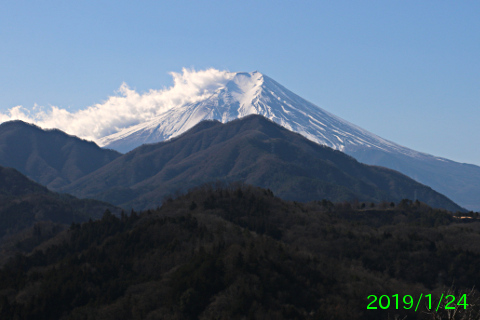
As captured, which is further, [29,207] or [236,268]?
[29,207]

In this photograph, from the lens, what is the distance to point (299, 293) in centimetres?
5331

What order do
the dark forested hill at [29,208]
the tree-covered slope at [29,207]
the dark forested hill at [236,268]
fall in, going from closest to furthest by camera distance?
1. the dark forested hill at [236,268]
2. the dark forested hill at [29,208]
3. the tree-covered slope at [29,207]

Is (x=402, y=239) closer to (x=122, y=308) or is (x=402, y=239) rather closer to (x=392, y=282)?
(x=392, y=282)

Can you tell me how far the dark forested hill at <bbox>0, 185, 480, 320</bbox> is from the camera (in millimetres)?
50625

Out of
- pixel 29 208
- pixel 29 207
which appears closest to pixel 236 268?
pixel 29 208

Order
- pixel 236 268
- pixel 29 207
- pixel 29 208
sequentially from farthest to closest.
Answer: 1. pixel 29 207
2. pixel 29 208
3. pixel 236 268

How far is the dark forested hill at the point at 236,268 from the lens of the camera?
166ft

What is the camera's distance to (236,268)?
5438cm

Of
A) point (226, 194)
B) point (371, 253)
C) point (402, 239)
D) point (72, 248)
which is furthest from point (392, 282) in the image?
point (72, 248)

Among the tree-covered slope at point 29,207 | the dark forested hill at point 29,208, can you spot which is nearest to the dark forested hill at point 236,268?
the dark forested hill at point 29,208

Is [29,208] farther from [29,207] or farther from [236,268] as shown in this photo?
[236,268]

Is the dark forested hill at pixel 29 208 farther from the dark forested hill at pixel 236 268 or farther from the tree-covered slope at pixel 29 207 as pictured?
the dark forested hill at pixel 236 268

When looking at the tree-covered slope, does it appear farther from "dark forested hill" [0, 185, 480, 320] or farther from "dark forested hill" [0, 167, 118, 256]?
"dark forested hill" [0, 185, 480, 320]

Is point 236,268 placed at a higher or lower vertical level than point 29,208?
higher
